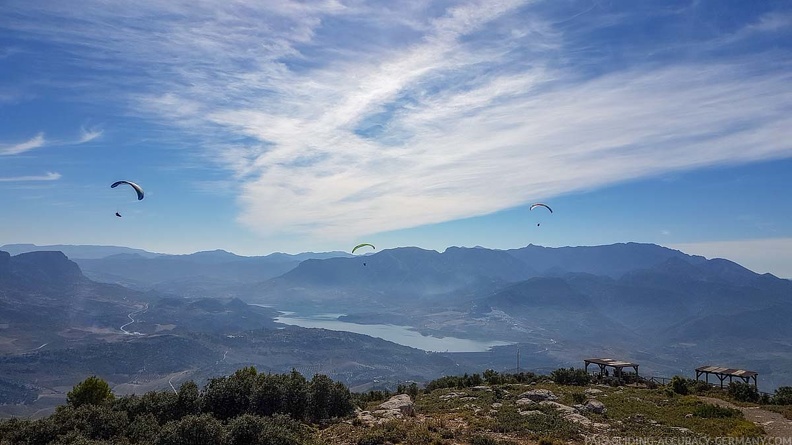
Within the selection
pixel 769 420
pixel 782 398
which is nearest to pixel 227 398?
pixel 769 420

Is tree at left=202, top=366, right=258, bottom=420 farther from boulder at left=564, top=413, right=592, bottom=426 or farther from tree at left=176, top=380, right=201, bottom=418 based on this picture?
boulder at left=564, top=413, right=592, bottom=426

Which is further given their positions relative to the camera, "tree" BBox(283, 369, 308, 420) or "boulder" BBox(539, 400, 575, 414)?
"boulder" BBox(539, 400, 575, 414)

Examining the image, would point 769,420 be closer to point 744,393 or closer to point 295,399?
point 744,393

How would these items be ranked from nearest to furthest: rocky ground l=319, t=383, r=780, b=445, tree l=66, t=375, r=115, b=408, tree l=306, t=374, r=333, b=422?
rocky ground l=319, t=383, r=780, b=445, tree l=306, t=374, r=333, b=422, tree l=66, t=375, r=115, b=408

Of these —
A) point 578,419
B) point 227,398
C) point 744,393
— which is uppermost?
point 744,393

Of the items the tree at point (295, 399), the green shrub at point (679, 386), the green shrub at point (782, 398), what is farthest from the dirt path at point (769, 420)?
the tree at point (295, 399)

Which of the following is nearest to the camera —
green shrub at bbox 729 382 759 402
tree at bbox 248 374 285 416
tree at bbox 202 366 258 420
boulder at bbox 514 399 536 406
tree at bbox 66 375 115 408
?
tree at bbox 202 366 258 420

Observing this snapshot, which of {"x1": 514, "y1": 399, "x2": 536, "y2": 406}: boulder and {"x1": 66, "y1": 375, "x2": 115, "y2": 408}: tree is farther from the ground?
{"x1": 514, "y1": 399, "x2": 536, "y2": 406}: boulder

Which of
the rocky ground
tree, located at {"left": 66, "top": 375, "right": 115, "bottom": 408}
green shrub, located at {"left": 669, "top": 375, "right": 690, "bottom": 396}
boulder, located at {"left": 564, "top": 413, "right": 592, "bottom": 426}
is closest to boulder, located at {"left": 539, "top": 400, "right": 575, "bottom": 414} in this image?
the rocky ground

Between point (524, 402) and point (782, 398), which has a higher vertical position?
point (782, 398)

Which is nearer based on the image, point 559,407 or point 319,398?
point 319,398
